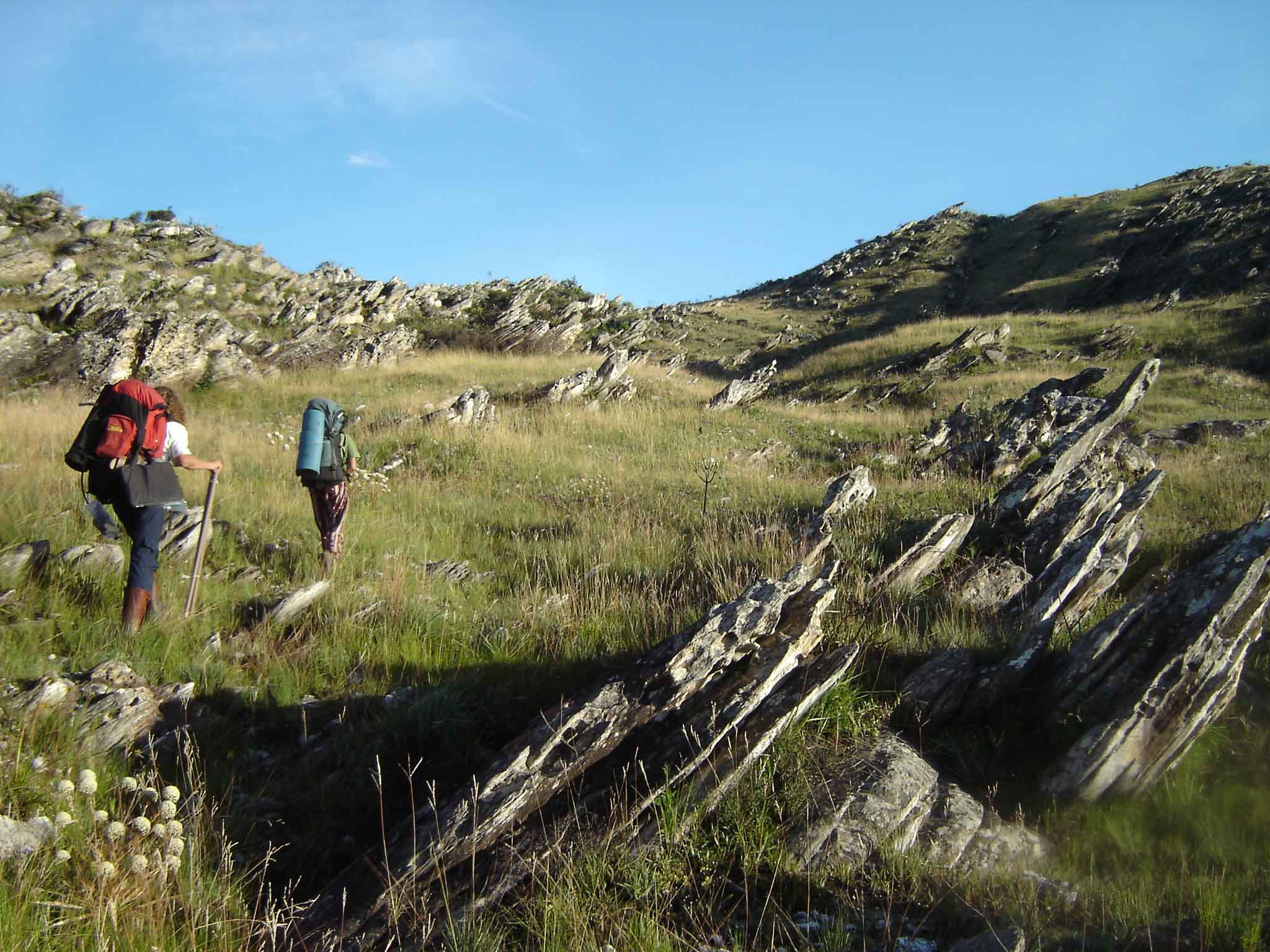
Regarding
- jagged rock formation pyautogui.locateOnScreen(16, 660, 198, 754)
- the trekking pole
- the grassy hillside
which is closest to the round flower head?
the grassy hillside

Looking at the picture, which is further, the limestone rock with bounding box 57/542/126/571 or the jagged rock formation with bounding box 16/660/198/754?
the limestone rock with bounding box 57/542/126/571

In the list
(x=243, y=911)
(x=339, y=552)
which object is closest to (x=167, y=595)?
(x=339, y=552)

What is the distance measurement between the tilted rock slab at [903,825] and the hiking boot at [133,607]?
13.8 feet

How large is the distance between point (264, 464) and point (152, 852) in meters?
8.39

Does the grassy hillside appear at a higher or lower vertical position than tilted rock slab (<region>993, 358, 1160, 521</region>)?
lower

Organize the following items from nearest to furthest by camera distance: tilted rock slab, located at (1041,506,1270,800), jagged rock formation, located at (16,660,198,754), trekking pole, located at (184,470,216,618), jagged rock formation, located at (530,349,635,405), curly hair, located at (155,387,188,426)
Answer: tilted rock slab, located at (1041,506,1270,800) → jagged rock formation, located at (16,660,198,754) → trekking pole, located at (184,470,216,618) → curly hair, located at (155,387,188,426) → jagged rock formation, located at (530,349,635,405)

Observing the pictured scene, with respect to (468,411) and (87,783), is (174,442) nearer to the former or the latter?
(87,783)

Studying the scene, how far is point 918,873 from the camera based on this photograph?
9.15ft

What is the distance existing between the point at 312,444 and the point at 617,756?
458cm

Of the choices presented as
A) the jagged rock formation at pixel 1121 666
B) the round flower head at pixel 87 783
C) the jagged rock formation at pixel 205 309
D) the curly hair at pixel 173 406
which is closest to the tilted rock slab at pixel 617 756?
the jagged rock formation at pixel 1121 666

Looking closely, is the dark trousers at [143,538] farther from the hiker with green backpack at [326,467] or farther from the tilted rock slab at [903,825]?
the tilted rock slab at [903,825]

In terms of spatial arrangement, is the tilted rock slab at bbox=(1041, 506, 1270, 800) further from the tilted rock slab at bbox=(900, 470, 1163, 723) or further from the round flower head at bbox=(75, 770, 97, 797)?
the round flower head at bbox=(75, 770, 97, 797)

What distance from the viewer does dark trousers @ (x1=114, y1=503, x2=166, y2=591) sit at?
4621mm

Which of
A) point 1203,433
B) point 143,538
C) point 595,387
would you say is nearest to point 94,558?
point 143,538
